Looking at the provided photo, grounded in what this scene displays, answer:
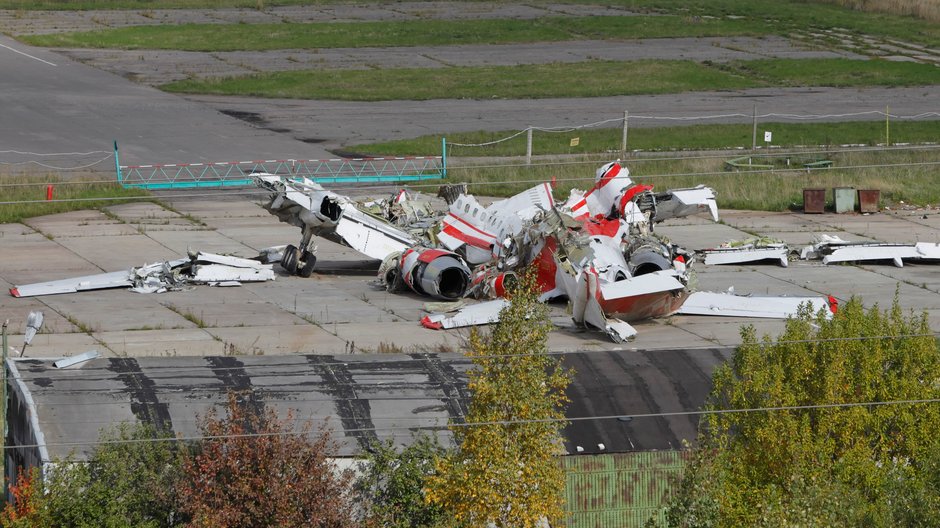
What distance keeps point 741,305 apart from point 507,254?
22.9 feet

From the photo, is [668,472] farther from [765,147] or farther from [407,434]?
[765,147]

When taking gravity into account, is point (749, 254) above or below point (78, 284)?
below

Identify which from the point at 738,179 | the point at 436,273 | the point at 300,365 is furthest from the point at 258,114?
the point at 300,365

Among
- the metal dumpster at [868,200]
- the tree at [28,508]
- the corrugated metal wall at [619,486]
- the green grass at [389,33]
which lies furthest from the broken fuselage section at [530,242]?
the green grass at [389,33]

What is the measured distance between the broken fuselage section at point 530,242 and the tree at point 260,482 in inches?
590

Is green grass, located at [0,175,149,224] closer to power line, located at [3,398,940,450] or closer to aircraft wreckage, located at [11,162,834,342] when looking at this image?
aircraft wreckage, located at [11,162,834,342]

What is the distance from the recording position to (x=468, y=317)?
124 feet

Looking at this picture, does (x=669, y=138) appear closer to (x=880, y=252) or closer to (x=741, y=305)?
(x=880, y=252)

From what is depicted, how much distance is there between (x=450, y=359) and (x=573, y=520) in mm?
4952

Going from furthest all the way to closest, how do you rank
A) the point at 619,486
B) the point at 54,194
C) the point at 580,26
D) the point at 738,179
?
the point at 580,26 < the point at 738,179 < the point at 54,194 < the point at 619,486

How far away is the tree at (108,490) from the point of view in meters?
21.7

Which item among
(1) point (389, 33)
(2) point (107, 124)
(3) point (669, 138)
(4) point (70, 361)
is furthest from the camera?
(1) point (389, 33)

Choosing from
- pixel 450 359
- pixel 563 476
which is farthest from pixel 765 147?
pixel 563 476

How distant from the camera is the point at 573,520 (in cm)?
2464
